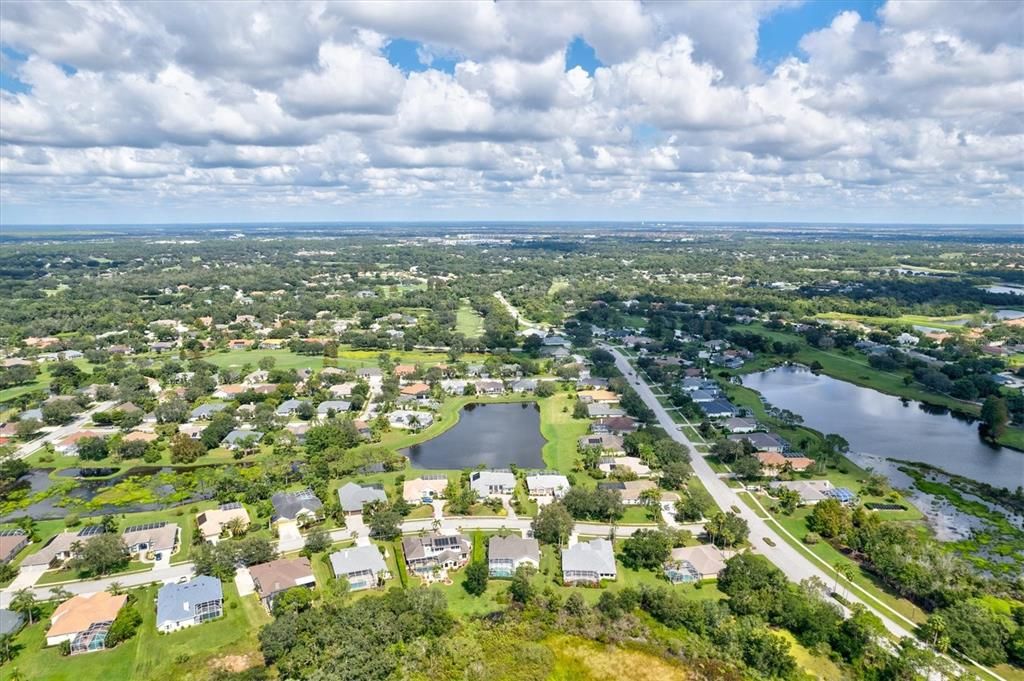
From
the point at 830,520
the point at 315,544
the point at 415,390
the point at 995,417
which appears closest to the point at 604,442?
the point at 830,520

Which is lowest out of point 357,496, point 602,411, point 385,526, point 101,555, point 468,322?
point 468,322

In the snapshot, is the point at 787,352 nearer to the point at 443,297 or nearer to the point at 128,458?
the point at 443,297

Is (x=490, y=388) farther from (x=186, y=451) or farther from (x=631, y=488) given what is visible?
(x=186, y=451)

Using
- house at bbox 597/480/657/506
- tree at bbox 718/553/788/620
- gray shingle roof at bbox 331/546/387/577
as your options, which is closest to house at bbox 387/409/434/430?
house at bbox 597/480/657/506

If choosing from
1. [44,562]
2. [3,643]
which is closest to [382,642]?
[3,643]

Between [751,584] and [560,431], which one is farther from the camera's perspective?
[560,431]

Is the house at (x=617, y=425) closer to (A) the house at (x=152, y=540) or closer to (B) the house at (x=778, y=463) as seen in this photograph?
(B) the house at (x=778, y=463)

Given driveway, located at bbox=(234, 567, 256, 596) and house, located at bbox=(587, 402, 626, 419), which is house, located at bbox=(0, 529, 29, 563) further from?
house, located at bbox=(587, 402, 626, 419)
